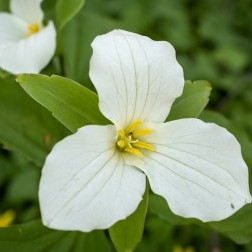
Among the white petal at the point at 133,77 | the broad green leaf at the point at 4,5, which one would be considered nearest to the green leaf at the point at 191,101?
the white petal at the point at 133,77

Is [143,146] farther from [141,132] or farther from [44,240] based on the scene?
[44,240]

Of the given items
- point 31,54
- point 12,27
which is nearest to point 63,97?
point 31,54

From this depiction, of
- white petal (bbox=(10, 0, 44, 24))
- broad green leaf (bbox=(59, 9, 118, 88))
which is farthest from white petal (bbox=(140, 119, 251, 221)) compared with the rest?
broad green leaf (bbox=(59, 9, 118, 88))

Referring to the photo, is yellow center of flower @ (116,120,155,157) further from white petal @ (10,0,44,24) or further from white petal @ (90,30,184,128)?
white petal @ (10,0,44,24)

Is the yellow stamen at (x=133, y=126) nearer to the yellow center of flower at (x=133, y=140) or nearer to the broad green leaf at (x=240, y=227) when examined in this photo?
the yellow center of flower at (x=133, y=140)

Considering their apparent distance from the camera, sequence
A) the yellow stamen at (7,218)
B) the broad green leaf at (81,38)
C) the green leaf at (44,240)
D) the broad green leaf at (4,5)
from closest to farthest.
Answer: the green leaf at (44,240) → the broad green leaf at (4,5) → the broad green leaf at (81,38) → the yellow stamen at (7,218)
